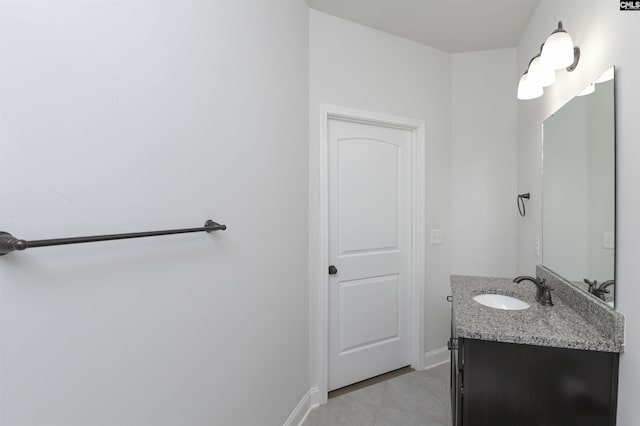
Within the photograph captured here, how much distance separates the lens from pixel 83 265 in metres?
A: 0.84

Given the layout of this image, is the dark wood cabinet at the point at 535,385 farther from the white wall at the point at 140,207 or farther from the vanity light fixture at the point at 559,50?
the vanity light fixture at the point at 559,50

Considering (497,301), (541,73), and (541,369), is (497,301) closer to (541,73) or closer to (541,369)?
(541,369)

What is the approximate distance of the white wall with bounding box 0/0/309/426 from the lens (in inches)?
28.6

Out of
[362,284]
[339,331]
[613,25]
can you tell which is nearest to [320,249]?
[362,284]

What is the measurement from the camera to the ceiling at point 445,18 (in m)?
2.09

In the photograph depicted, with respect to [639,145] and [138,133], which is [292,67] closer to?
[138,133]

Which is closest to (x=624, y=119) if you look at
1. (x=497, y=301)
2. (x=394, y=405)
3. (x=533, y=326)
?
(x=533, y=326)

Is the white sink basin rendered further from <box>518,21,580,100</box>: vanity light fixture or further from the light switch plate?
<box>518,21,580,100</box>: vanity light fixture

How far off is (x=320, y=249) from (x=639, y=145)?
162 cm

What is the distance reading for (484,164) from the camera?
2678mm

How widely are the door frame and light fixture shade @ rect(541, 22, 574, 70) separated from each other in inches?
44.4

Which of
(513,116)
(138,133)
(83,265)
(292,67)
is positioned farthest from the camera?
(513,116)

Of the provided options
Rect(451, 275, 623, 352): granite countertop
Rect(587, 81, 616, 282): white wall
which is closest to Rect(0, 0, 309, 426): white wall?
Rect(451, 275, 623, 352): granite countertop

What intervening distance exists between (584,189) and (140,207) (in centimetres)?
178
